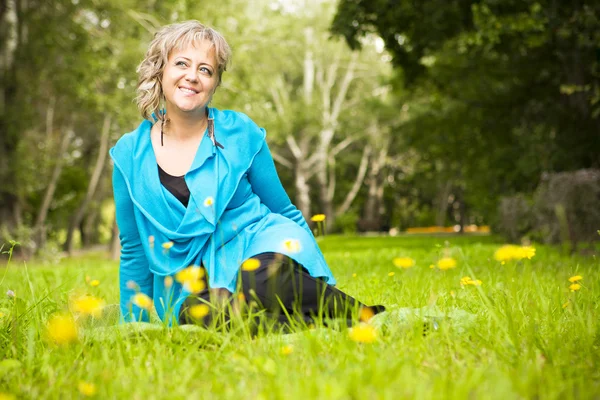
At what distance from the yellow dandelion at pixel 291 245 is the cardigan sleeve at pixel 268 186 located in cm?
43

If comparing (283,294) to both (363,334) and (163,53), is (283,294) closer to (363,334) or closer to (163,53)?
(363,334)

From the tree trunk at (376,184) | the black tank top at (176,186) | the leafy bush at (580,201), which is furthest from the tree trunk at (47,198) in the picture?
the tree trunk at (376,184)

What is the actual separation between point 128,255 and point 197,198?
585mm

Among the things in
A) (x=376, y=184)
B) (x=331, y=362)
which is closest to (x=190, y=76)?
(x=331, y=362)

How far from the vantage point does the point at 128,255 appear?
3.50m

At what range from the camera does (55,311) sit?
3398 mm

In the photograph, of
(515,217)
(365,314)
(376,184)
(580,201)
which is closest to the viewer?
(365,314)

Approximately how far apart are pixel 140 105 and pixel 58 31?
13293 mm

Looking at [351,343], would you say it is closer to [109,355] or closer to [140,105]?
[109,355]

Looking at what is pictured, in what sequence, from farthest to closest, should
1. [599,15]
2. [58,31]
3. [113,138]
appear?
[113,138] → [58,31] → [599,15]

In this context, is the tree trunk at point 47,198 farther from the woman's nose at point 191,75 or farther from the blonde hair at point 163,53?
the woman's nose at point 191,75

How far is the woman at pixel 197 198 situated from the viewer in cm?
312

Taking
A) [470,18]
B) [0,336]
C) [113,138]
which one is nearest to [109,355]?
[0,336]

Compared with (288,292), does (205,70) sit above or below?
above
